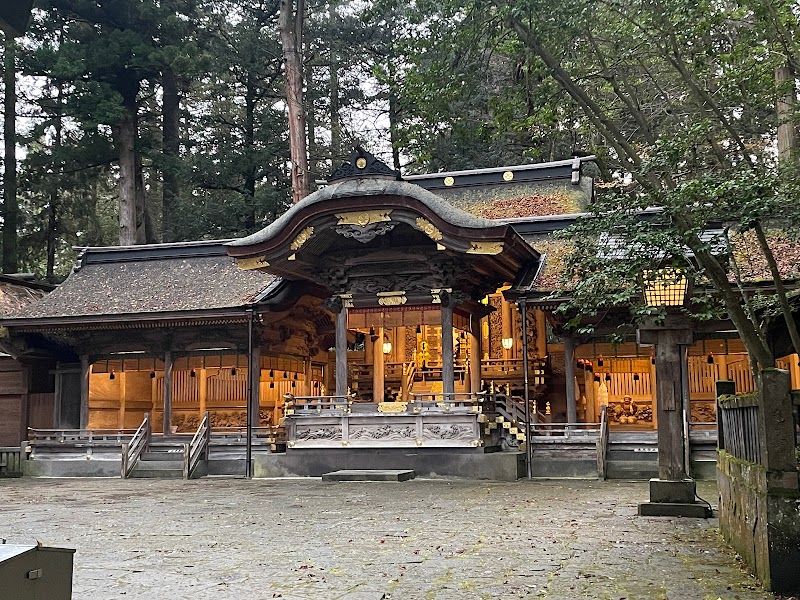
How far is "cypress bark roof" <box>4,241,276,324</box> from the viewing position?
19734mm

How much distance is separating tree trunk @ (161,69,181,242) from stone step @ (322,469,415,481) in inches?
733

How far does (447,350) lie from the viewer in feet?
57.1

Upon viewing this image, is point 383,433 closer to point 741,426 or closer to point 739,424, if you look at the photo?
point 739,424

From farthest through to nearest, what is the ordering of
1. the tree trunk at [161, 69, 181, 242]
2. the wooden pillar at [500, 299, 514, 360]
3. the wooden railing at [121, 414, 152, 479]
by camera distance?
the tree trunk at [161, 69, 181, 242]
the wooden pillar at [500, 299, 514, 360]
the wooden railing at [121, 414, 152, 479]

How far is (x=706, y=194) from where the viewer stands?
24.2 feet

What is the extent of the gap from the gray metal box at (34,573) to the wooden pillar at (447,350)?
14.5 meters

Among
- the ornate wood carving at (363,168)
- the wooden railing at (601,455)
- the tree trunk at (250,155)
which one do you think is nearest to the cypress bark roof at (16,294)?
the tree trunk at (250,155)

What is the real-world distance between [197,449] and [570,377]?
816cm

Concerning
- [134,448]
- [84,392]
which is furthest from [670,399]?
[84,392]

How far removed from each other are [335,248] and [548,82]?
8.61 meters

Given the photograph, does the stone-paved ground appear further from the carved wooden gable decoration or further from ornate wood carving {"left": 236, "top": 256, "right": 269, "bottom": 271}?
ornate wood carving {"left": 236, "top": 256, "right": 269, "bottom": 271}

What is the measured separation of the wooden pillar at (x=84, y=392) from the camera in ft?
66.5

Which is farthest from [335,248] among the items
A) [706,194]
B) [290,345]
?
[706,194]

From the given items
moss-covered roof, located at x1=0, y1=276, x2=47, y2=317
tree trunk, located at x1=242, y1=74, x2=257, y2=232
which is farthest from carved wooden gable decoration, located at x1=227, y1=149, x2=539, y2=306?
tree trunk, located at x1=242, y1=74, x2=257, y2=232
